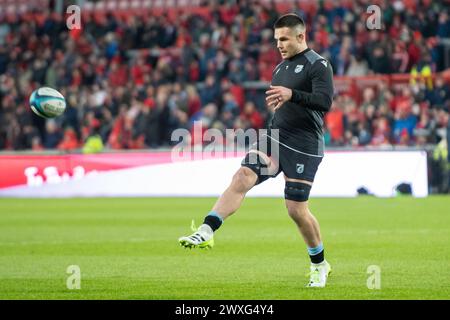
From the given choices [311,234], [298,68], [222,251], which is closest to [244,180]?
[311,234]

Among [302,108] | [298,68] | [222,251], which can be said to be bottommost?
[222,251]

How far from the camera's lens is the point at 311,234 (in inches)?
393

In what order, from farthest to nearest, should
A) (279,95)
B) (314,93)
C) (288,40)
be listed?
(288,40) < (314,93) < (279,95)

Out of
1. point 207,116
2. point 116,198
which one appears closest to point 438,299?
point 116,198

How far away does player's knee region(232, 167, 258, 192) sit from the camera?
9.74 m

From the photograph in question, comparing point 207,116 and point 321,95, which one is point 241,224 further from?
point 207,116

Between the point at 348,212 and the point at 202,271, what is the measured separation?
8.58 meters

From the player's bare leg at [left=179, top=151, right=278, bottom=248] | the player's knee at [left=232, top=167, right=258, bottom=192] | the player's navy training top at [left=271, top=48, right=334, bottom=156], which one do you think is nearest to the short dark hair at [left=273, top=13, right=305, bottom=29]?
the player's navy training top at [left=271, top=48, right=334, bottom=156]

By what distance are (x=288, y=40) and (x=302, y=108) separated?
656mm

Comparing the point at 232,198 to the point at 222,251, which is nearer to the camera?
the point at 232,198

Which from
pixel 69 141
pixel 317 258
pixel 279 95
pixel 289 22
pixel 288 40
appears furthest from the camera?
pixel 69 141

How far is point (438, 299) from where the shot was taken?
8875 millimetres

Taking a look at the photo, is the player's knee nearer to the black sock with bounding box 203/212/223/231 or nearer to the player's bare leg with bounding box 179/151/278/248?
the player's bare leg with bounding box 179/151/278/248

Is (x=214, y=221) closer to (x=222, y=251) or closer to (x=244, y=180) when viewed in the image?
(x=244, y=180)
